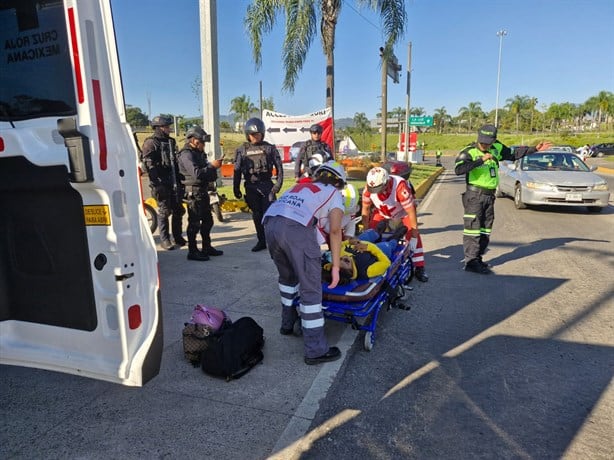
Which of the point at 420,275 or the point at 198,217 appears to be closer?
the point at 420,275

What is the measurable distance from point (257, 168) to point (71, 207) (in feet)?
15.2

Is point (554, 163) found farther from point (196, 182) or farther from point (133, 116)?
point (133, 116)

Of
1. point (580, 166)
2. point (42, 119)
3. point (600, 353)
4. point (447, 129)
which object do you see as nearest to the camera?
point (42, 119)

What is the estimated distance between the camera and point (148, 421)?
106 inches

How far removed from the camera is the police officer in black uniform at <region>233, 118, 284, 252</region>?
6.78m

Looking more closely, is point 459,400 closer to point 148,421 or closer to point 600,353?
point 600,353

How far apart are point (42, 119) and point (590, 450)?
347 cm

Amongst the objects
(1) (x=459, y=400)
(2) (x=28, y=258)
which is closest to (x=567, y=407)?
(1) (x=459, y=400)

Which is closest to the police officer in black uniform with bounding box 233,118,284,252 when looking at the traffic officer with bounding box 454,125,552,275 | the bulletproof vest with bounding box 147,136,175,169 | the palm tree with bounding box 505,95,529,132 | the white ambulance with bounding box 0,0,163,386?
the bulletproof vest with bounding box 147,136,175,169

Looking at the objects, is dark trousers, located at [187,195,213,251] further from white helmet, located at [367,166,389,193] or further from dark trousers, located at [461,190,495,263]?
dark trousers, located at [461,190,495,263]

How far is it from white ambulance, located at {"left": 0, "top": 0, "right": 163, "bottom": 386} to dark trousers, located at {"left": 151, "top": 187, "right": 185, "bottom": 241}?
4.35 metres

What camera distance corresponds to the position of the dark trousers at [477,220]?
5836mm

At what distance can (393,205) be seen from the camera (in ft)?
17.7

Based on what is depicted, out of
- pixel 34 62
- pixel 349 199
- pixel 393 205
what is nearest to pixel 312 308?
pixel 349 199
